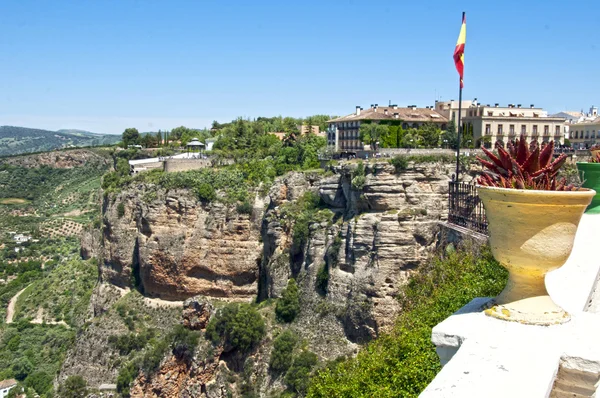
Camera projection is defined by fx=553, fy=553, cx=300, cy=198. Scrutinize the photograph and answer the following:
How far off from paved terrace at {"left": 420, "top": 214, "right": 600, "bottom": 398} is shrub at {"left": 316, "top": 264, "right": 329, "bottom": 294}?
22973 mm

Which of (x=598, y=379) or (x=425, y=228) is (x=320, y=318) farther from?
(x=598, y=379)

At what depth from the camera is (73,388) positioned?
33.0 meters

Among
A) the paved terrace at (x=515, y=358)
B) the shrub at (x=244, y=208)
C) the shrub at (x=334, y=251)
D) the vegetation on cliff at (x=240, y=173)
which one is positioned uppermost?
the paved terrace at (x=515, y=358)

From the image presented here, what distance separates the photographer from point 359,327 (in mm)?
24422

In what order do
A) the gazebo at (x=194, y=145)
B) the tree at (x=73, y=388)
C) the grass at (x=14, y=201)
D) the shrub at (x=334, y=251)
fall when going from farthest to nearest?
1. the grass at (x=14, y=201)
2. the gazebo at (x=194, y=145)
3. the tree at (x=73, y=388)
4. the shrub at (x=334, y=251)

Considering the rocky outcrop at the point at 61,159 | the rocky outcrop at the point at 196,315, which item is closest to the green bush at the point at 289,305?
the rocky outcrop at the point at 196,315

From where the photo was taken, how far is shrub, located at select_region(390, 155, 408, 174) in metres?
24.1

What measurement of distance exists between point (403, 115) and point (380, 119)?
11.7 feet

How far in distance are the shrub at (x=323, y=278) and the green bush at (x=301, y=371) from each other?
372cm

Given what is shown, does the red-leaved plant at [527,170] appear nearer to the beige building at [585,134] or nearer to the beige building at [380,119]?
the beige building at [380,119]

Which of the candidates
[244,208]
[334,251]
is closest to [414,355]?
[334,251]

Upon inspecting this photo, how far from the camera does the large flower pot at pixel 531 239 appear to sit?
433 centimetres

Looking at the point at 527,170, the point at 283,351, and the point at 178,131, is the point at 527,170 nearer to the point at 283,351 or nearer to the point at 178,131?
the point at 283,351

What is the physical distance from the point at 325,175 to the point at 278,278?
21.9 ft
